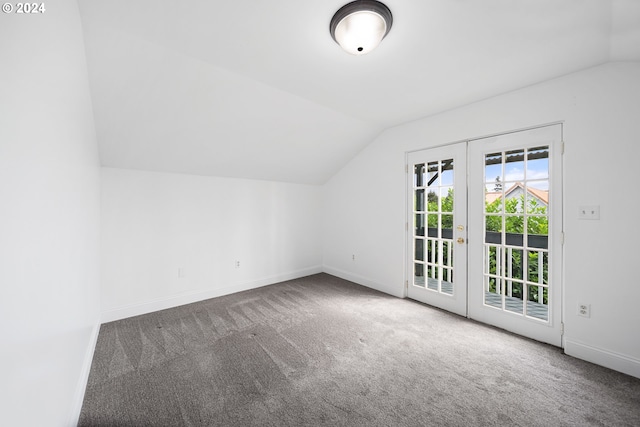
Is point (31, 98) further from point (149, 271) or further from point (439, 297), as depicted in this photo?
point (439, 297)

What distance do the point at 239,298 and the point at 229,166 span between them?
1878 millimetres

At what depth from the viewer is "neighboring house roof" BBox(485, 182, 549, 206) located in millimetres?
2506

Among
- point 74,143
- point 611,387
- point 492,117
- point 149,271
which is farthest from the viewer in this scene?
point 149,271

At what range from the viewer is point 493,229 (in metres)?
2.85

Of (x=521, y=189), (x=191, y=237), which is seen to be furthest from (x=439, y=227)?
(x=191, y=237)

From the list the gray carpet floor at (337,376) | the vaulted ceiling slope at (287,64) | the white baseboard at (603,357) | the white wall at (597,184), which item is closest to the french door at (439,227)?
the gray carpet floor at (337,376)

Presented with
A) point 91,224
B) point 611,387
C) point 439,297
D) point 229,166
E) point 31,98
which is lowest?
point 611,387

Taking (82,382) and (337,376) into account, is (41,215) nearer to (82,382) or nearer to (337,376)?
(82,382)

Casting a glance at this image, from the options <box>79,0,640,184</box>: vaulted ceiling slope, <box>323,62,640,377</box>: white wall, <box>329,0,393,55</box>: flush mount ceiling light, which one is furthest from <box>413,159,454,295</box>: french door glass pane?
<box>329,0,393,55</box>: flush mount ceiling light

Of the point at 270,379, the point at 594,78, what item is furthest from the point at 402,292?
the point at 594,78

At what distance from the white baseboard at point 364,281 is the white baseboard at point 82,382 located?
3.37 m

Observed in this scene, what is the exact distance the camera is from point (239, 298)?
3588 millimetres

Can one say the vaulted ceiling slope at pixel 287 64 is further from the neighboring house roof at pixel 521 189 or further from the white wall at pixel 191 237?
the neighboring house roof at pixel 521 189

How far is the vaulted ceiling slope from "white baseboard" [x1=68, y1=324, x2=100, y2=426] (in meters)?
1.88
